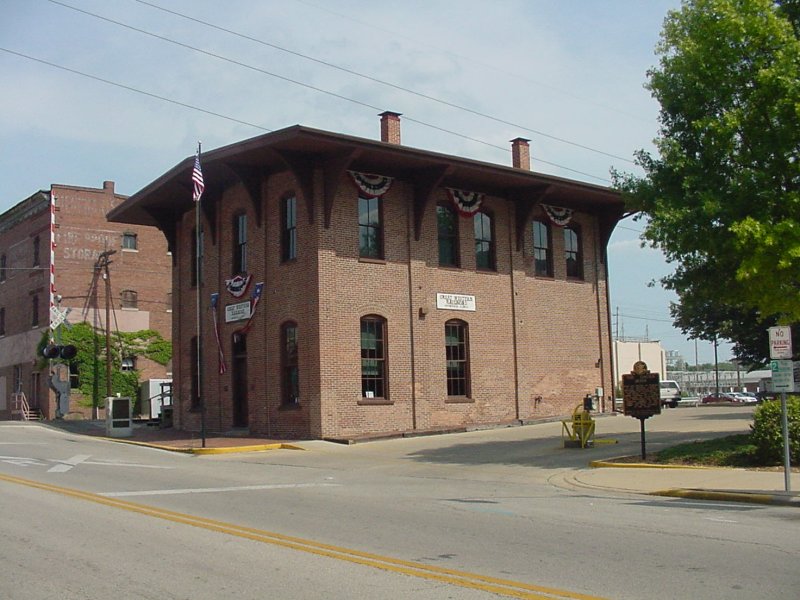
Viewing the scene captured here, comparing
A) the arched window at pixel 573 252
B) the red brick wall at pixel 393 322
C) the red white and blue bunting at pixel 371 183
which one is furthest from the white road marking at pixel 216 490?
the arched window at pixel 573 252

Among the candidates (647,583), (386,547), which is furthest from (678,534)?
(386,547)

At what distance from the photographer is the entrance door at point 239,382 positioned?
95.3 ft

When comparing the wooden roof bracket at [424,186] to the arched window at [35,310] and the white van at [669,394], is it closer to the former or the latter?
the white van at [669,394]

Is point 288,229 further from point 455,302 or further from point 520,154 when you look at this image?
point 520,154

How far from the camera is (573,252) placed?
110 feet

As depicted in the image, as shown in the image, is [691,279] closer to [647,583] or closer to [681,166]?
[681,166]

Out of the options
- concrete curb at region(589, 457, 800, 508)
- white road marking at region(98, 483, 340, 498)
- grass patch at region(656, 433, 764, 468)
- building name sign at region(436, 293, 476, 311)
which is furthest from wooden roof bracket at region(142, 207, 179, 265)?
concrete curb at region(589, 457, 800, 508)

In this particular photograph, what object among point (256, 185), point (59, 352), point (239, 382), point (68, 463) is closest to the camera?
point (68, 463)

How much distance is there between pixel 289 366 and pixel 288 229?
4.30 m

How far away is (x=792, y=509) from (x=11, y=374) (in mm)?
48084

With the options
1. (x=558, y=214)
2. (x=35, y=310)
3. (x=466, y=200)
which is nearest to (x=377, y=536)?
(x=466, y=200)

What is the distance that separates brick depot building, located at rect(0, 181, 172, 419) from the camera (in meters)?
46.6

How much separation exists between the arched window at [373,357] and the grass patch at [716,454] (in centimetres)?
1011

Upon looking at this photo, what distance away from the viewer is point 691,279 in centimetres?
1878
